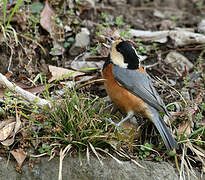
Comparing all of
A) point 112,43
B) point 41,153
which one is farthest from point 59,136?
point 112,43

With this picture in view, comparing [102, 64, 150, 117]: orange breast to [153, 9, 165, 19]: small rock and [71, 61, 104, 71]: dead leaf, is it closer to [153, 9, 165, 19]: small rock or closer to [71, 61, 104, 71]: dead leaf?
[71, 61, 104, 71]: dead leaf

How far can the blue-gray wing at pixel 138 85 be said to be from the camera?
182 inches

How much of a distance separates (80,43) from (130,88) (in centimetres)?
157

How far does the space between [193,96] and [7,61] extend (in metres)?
2.93

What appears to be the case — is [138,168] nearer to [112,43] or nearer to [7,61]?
[112,43]

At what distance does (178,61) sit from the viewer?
6.03 metres

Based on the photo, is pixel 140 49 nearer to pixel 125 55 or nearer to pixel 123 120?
pixel 125 55

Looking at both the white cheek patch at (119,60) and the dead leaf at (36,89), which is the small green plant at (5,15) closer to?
the dead leaf at (36,89)

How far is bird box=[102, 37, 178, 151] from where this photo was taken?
462 cm

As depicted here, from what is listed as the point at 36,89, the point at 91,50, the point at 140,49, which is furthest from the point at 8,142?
the point at 140,49

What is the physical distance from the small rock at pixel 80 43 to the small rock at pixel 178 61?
4.69ft

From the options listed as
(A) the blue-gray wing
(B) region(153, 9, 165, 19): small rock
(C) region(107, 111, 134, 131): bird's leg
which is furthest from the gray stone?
(B) region(153, 9, 165, 19): small rock

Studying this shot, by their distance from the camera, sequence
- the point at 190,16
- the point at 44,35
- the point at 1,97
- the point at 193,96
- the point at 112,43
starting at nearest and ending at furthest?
the point at 1,97
the point at 112,43
the point at 193,96
the point at 44,35
the point at 190,16

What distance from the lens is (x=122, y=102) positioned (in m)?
4.68
